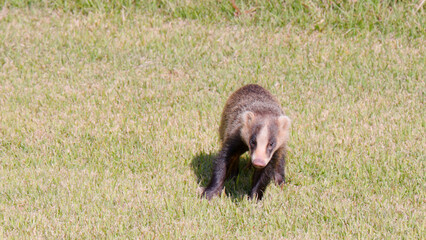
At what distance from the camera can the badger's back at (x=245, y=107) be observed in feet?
20.7

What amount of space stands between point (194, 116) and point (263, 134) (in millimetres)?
2414

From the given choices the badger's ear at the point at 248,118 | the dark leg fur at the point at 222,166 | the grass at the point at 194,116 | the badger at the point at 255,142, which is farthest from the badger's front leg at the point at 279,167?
the badger's ear at the point at 248,118

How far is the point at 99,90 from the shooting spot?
8.75 meters

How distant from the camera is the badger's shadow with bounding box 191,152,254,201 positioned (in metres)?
6.46

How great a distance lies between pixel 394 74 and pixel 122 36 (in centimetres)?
460

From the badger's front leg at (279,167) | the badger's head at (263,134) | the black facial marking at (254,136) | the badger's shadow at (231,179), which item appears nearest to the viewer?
the badger's head at (263,134)

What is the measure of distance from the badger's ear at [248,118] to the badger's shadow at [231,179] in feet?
2.48

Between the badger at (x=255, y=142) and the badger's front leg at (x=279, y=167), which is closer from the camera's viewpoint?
the badger at (x=255, y=142)

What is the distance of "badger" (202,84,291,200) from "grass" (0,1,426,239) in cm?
18

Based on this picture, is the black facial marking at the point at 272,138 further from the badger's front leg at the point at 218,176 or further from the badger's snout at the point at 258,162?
the badger's front leg at the point at 218,176

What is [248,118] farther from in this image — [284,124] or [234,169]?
[234,169]

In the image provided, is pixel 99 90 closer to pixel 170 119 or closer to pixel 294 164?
pixel 170 119

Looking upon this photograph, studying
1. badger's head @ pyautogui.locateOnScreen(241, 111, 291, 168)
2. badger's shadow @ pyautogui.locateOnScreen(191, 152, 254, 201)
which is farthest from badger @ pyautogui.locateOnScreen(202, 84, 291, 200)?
badger's shadow @ pyautogui.locateOnScreen(191, 152, 254, 201)

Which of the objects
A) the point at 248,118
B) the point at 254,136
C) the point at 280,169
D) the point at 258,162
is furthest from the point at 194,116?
the point at 258,162
